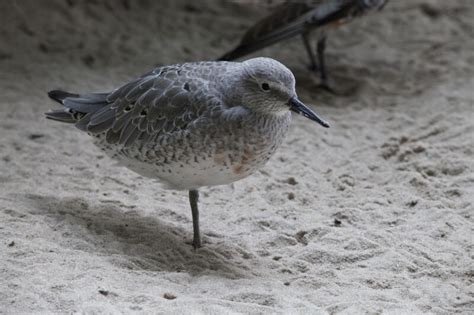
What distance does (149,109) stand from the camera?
481 centimetres

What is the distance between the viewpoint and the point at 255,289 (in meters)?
4.23

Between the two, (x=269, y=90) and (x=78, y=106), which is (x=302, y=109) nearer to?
(x=269, y=90)

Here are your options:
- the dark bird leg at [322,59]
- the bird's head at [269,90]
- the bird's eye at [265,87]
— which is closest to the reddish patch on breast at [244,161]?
the bird's head at [269,90]

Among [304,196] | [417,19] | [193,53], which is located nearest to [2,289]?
[304,196]

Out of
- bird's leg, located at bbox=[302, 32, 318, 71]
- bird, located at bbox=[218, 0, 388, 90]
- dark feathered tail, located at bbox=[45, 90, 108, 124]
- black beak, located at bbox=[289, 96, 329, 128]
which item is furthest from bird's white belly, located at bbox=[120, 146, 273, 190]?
bird's leg, located at bbox=[302, 32, 318, 71]

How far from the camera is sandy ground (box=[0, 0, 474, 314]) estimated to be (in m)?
4.17

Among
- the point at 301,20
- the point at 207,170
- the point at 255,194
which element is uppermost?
the point at 207,170

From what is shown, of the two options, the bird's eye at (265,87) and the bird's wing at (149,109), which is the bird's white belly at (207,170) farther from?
the bird's eye at (265,87)

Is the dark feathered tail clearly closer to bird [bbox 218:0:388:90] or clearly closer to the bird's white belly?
the bird's white belly

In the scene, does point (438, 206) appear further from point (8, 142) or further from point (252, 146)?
point (8, 142)

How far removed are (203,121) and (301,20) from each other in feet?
11.9

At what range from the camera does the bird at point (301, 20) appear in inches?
305

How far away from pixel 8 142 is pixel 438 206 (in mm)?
3305

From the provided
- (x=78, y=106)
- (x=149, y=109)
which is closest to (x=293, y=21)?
(x=78, y=106)
